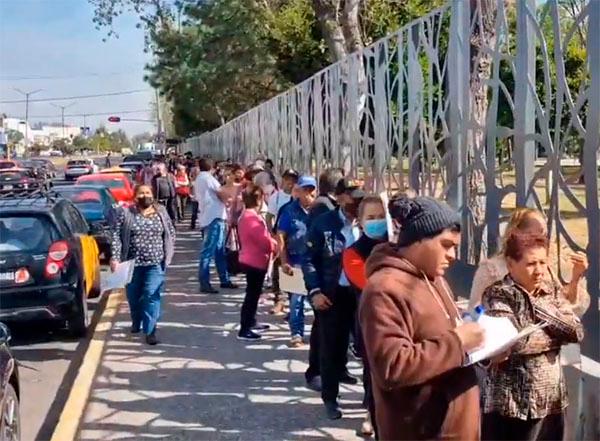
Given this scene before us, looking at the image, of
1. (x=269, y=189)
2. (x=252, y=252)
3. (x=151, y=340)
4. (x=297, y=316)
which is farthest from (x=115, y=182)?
(x=297, y=316)

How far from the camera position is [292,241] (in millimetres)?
8602

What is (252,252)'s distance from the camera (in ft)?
30.6

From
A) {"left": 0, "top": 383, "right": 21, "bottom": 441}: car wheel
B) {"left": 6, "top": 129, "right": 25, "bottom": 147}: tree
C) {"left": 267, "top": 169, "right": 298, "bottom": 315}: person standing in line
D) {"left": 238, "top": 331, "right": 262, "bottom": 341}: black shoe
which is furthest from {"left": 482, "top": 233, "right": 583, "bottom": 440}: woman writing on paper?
{"left": 6, "top": 129, "right": 25, "bottom": 147}: tree

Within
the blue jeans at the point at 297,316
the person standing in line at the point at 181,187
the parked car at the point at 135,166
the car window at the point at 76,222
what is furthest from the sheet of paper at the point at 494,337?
the parked car at the point at 135,166

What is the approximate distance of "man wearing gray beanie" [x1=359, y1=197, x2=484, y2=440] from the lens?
326 cm

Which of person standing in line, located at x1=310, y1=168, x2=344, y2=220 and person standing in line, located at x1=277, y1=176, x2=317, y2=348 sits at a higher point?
person standing in line, located at x1=310, y1=168, x2=344, y2=220

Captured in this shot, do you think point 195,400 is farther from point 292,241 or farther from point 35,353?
point 35,353

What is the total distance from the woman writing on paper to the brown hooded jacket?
62 centimetres

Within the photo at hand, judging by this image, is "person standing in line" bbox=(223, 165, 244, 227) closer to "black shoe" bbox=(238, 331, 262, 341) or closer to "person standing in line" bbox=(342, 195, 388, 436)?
"black shoe" bbox=(238, 331, 262, 341)

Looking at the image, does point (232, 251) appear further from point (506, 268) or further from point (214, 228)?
point (506, 268)

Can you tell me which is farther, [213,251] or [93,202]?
[93,202]

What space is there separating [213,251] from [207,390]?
5.36 meters

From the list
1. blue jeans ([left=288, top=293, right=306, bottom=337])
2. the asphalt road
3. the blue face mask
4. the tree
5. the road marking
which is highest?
the tree

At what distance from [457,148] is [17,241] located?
205 inches
